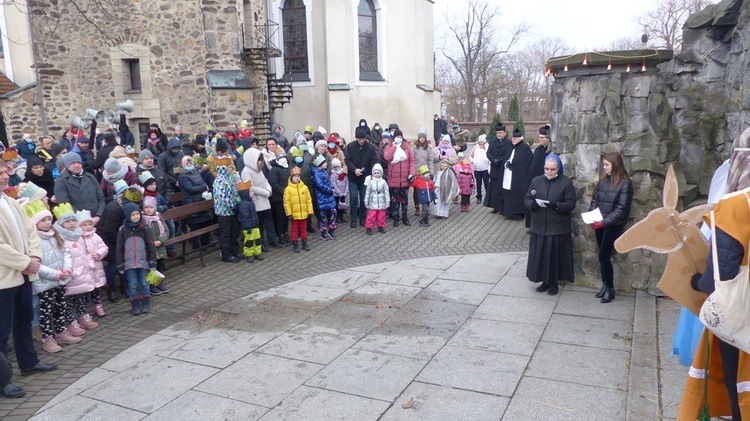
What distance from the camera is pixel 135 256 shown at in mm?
7008

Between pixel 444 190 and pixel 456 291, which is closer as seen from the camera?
pixel 456 291

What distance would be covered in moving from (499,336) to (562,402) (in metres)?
1.44

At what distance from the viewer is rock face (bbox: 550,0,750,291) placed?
701 centimetres

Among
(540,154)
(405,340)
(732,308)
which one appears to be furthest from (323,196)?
(732,308)

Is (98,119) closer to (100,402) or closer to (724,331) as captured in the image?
(100,402)

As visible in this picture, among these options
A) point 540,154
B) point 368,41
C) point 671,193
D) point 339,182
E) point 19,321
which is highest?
point 368,41

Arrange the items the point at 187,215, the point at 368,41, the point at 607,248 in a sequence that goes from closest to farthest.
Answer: the point at 607,248, the point at 187,215, the point at 368,41

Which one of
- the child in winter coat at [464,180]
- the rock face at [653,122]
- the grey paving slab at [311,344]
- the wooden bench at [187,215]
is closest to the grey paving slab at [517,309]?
the rock face at [653,122]

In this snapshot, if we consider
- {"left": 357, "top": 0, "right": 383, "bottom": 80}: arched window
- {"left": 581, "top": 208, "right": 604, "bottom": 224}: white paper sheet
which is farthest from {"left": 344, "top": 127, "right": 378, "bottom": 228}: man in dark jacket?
{"left": 357, "top": 0, "right": 383, "bottom": 80}: arched window

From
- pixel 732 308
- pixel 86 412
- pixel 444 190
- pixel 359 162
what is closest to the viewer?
pixel 732 308

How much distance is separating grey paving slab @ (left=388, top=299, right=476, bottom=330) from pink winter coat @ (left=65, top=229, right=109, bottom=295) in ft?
11.3

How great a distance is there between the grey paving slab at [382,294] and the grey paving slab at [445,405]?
2284 millimetres

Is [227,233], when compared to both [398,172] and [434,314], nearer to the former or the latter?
[398,172]

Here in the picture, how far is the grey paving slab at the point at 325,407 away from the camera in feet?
14.6
